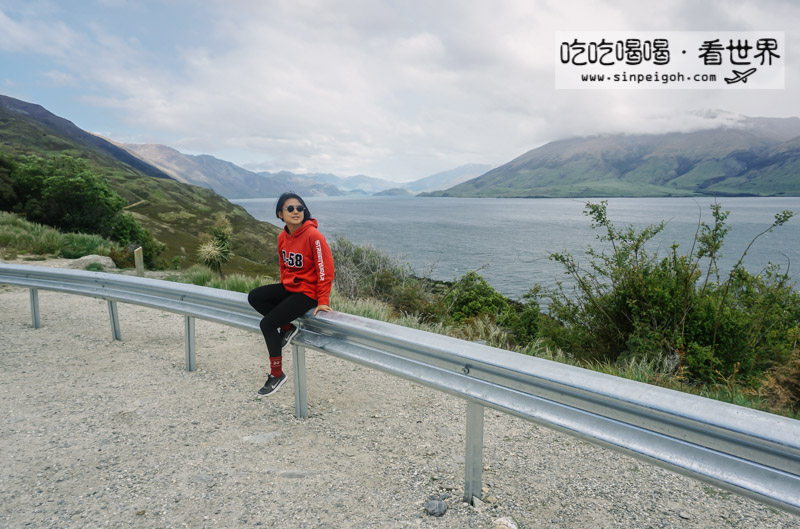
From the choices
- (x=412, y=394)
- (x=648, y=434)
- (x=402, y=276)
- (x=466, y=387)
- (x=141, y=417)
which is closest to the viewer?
(x=648, y=434)

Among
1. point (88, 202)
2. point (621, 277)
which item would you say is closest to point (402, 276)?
point (621, 277)

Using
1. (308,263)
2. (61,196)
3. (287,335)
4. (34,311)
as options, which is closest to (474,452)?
(287,335)

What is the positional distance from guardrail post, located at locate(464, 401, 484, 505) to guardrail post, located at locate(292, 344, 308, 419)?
4.96 ft

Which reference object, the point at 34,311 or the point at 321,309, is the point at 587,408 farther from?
the point at 34,311

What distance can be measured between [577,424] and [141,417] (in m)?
3.14

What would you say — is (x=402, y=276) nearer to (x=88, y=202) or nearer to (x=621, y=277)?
(x=621, y=277)

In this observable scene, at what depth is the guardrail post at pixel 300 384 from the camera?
344 centimetres

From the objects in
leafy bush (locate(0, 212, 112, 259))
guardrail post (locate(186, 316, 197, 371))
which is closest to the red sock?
guardrail post (locate(186, 316, 197, 371))

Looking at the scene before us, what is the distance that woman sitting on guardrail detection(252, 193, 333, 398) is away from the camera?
3.46m

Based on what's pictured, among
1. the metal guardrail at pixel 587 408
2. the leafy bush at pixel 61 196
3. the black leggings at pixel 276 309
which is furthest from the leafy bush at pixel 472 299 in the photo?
the leafy bush at pixel 61 196

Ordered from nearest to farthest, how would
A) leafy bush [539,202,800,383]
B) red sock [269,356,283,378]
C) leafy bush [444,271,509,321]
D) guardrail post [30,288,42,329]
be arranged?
1. red sock [269,356,283,378]
2. leafy bush [539,202,800,383]
3. guardrail post [30,288,42,329]
4. leafy bush [444,271,509,321]

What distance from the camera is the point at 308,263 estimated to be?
360 centimetres

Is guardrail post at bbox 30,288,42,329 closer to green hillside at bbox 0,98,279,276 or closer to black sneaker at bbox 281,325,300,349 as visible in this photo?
black sneaker at bbox 281,325,300,349

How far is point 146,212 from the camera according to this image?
242 ft
